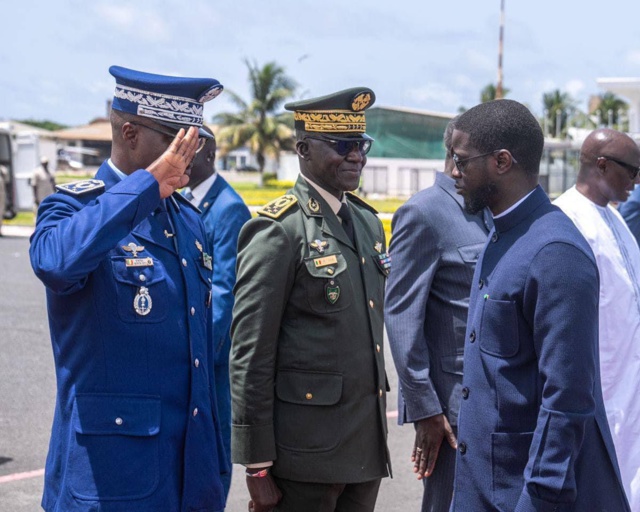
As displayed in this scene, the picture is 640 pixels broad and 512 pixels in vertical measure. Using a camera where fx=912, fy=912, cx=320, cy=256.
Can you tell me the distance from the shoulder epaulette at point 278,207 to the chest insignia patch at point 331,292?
319mm

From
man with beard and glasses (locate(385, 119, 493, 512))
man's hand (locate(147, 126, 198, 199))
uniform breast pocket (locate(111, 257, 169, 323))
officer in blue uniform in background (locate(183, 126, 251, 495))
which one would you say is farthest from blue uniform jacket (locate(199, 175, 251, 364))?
man's hand (locate(147, 126, 198, 199))

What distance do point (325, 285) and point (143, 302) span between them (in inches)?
32.7

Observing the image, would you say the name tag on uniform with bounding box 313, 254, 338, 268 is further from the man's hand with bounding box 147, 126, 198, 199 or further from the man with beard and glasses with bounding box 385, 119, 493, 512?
the man's hand with bounding box 147, 126, 198, 199

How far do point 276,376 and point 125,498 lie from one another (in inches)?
33.3

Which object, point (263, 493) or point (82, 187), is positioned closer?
point (82, 187)

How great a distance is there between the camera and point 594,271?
2555 millimetres

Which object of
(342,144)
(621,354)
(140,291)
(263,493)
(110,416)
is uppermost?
(342,144)

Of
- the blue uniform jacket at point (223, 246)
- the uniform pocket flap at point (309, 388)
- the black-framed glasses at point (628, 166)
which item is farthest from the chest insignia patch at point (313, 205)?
the black-framed glasses at point (628, 166)

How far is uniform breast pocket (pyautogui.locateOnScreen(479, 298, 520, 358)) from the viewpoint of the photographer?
262 cm

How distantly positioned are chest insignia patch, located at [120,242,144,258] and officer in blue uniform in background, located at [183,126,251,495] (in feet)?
5.44

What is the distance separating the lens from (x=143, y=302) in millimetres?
2777

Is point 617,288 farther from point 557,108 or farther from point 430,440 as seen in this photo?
point 557,108

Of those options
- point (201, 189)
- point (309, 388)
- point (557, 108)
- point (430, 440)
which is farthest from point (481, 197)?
point (557, 108)

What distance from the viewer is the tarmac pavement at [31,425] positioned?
5.40 meters
